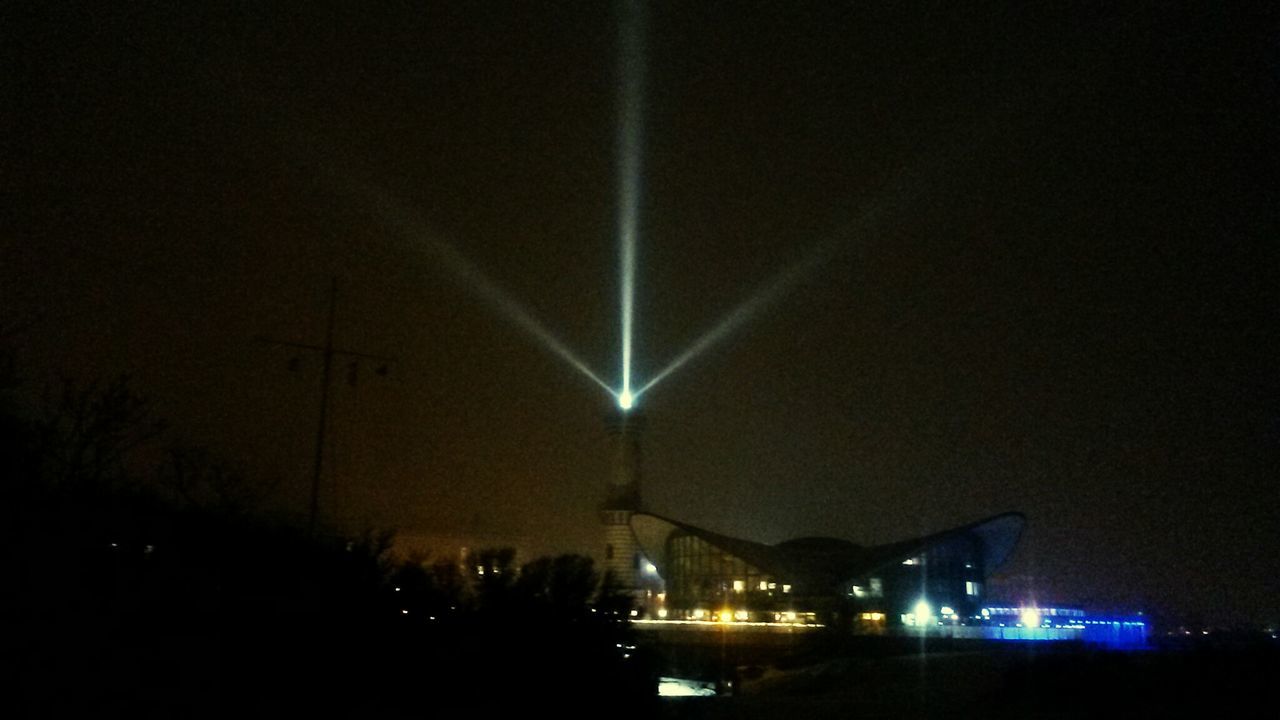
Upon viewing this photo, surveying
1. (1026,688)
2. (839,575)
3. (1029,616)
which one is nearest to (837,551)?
(839,575)

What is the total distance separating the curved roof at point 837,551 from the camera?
9769cm

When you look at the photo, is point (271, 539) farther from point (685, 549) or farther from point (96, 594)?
point (685, 549)

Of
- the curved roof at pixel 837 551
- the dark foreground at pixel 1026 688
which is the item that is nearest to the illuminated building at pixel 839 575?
the curved roof at pixel 837 551

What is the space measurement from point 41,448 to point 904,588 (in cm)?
8913

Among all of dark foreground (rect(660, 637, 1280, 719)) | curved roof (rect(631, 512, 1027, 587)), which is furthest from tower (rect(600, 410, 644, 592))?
dark foreground (rect(660, 637, 1280, 719))

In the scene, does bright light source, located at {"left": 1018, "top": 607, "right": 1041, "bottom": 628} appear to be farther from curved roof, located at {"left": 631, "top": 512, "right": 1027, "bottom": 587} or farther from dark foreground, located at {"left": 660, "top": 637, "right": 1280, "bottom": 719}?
dark foreground, located at {"left": 660, "top": 637, "right": 1280, "bottom": 719}

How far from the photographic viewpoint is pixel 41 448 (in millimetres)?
15250

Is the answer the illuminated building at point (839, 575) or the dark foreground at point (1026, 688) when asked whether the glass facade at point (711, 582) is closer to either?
the illuminated building at point (839, 575)

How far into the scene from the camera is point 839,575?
97.0 m

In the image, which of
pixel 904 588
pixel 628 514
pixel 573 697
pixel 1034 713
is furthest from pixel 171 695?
pixel 628 514

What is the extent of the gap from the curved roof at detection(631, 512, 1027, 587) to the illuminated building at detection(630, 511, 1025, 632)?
0.26 ft

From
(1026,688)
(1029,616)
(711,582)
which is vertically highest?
(711,582)

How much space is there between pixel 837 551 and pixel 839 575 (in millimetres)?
6681

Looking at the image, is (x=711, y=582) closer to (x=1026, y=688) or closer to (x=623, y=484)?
(x=623, y=484)
